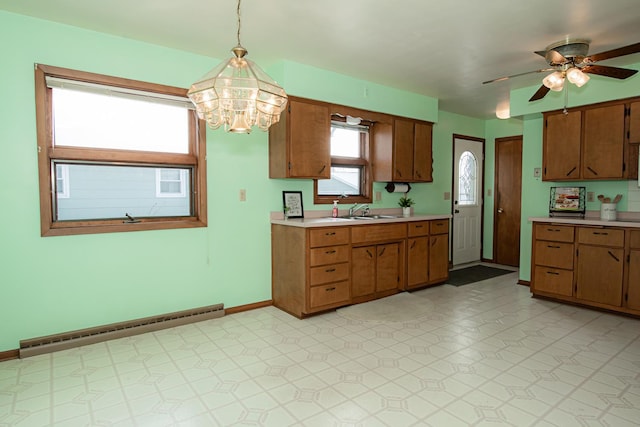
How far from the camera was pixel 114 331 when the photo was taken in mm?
3131

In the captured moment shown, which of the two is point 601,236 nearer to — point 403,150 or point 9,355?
point 403,150

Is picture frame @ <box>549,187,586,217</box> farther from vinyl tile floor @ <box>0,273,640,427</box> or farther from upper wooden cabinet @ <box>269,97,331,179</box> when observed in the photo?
upper wooden cabinet @ <box>269,97,331,179</box>

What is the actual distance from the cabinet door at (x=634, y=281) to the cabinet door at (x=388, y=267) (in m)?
2.29

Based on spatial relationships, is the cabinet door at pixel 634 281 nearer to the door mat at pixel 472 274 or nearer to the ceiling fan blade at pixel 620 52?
the door mat at pixel 472 274

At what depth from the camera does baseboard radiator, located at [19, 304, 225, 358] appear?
2.83 meters

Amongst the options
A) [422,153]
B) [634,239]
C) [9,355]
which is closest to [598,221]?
[634,239]

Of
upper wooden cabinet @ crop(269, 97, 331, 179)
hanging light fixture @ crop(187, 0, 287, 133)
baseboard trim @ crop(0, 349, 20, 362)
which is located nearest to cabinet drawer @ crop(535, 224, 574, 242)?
upper wooden cabinet @ crop(269, 97, 331, 179)

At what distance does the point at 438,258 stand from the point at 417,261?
1.51 ft

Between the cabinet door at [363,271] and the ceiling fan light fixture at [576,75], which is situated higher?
the ceiling fan light fixture at [576,75]

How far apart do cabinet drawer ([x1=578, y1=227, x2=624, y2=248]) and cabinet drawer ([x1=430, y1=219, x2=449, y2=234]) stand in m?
1.53

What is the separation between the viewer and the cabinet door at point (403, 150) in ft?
15.7

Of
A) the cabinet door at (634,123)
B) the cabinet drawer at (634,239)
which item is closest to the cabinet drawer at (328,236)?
the cabinet drawer at (634,239)

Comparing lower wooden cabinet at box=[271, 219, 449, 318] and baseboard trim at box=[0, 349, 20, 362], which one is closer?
baseboard trim at box=[0, 349, 20, 362]

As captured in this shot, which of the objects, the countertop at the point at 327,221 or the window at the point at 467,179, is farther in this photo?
the window at the point at 467,179
